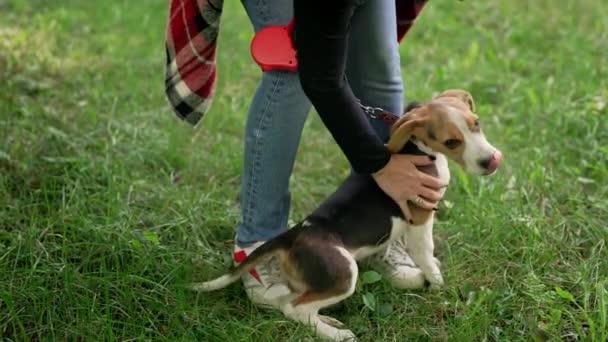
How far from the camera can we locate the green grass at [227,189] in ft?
9.55

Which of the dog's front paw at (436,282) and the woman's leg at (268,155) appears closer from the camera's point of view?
the woman's leg at (268,155)

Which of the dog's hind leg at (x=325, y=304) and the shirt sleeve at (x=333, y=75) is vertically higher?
the shirt sleeve at (x=333, y=75)

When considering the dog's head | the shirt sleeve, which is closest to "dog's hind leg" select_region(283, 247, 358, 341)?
the shirt sleeve

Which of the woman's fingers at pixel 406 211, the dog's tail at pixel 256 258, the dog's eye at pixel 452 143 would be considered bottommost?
the dog's tail at pixel 256 258

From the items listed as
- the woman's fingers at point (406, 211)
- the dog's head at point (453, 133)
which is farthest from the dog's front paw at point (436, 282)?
the dog's head at point (453, 133)

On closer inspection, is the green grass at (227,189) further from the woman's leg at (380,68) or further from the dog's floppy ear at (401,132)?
the dog's floppy ear at (401,132)

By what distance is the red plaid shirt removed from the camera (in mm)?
3000

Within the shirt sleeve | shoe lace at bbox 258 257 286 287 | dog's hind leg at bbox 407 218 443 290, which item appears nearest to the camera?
the shirt sleeve

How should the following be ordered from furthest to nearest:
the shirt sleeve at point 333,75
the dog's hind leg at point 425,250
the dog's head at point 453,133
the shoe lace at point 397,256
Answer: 1. the shoe lace at point 397,256
2. the dog's hind leg at point 425,250
3. the dog's head at point 453,133
4. the shirt sleeve at point 333,75

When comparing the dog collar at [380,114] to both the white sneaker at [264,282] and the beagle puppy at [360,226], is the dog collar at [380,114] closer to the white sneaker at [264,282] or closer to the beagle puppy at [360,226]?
the beagle puppy at [360,226]

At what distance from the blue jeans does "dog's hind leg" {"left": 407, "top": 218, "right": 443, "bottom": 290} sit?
40 cm

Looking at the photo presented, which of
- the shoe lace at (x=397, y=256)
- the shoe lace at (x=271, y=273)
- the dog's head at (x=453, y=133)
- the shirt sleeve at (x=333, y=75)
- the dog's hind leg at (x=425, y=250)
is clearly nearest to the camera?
the shirt sleeve at (x=333, y=75)

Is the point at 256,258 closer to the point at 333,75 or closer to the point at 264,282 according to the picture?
the point at 264,282

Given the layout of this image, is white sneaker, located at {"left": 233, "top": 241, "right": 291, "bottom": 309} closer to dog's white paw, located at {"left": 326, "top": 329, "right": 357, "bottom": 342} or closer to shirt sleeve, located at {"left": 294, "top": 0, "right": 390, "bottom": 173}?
dog's white paw, located at {"left": 326, "top": 329, "right": 357, "bottom": 342}
